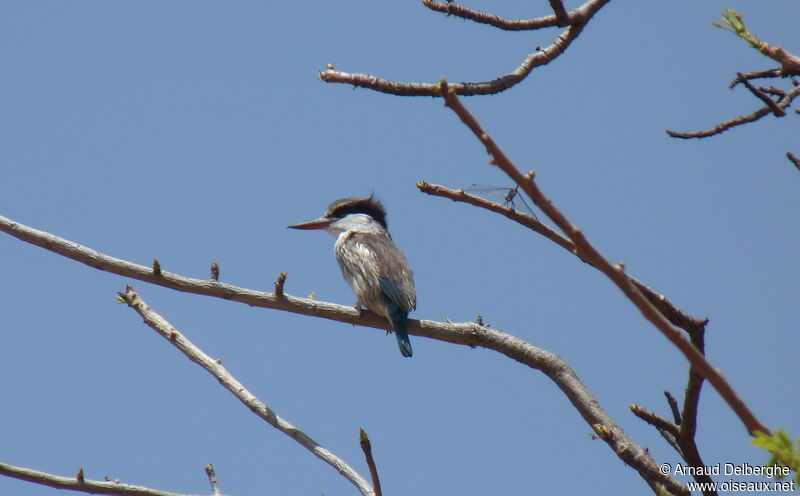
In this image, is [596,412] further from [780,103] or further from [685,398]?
[780,103]

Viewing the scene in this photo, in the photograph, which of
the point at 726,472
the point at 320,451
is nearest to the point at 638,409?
the point at 726,472

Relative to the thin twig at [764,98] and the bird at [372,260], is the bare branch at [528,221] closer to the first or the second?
the thin twig at [764,98]

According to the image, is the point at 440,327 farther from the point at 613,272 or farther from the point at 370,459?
the point at 613,272

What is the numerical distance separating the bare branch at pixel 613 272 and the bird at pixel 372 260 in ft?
12.2

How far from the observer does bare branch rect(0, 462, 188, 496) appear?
2.62m

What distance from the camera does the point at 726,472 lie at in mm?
2621

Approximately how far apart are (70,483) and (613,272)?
1.96 meters

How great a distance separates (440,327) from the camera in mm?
4367

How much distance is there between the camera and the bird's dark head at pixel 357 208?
707 cm

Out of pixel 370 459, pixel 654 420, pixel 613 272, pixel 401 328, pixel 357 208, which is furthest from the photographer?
pixel 357 208

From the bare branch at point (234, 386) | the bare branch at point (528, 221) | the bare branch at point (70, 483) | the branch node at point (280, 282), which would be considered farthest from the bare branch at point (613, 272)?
the branch node at point (280, 282)

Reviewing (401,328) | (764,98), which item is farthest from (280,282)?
(764,98)

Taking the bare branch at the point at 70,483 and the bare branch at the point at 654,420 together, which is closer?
the bare branch at the point at 654,420

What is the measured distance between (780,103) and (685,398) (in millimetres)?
996
